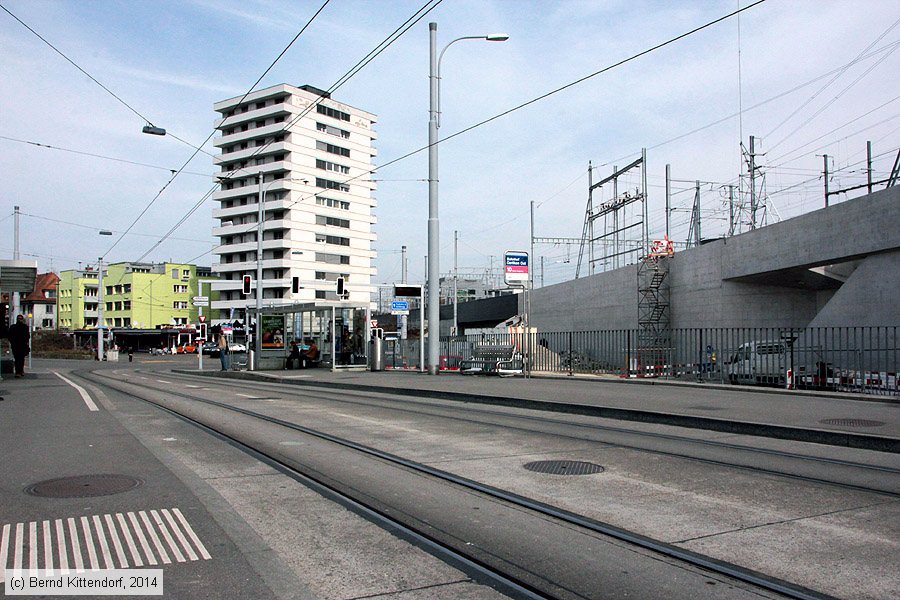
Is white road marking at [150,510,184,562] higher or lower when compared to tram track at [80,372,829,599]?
higher

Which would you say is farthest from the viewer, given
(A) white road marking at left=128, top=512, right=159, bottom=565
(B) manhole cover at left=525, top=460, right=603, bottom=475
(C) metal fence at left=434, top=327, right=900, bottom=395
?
(C) metal fence at left=434, top=327, right=900, bottom=395

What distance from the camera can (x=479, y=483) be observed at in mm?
7203

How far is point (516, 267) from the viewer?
74.9 ft

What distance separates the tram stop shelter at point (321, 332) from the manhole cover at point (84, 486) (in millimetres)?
21488

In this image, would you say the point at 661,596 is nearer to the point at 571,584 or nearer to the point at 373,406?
the point at 571,584

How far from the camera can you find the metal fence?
17016 millimetres

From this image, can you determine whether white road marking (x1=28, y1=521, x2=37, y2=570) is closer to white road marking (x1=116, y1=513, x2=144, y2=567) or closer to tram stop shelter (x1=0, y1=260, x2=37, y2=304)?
white road marking (x1=116, y1=513, x2=144, y2=567)

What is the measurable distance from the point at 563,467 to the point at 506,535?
2.74 metres

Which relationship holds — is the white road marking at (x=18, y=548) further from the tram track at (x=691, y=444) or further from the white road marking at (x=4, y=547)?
the tram track at (x=691, y=444)

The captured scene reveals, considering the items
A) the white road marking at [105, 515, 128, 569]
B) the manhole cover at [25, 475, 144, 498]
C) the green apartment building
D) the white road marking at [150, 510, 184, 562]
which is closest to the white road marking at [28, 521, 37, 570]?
the white road marking at [105, 515, 128, 569]

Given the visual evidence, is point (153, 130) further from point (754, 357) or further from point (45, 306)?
point (45, 306)

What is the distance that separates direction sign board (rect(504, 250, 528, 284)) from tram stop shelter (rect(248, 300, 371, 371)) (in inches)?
358

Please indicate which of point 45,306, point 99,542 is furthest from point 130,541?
point 45,306

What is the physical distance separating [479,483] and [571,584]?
2.84 metres
